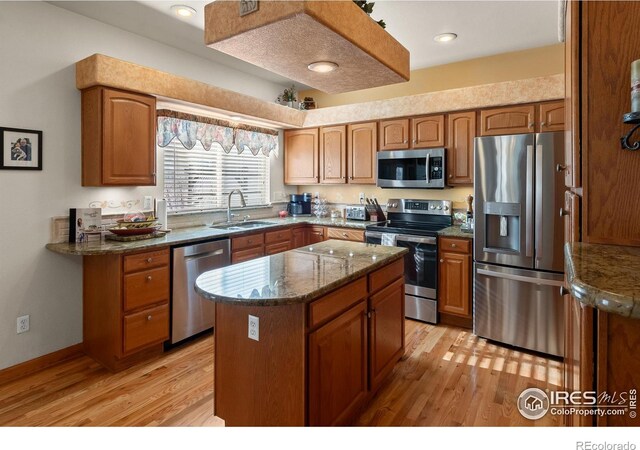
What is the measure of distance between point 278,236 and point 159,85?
1897 millimetres

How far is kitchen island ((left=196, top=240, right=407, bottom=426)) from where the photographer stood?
170cm

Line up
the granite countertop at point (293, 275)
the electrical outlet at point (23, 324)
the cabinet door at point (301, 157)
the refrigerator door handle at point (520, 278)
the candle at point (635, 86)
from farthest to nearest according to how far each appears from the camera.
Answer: the cabinet door at point (301, 157)
the refrigerator door handle at point (520, 278)
the electrical outlet at point (23, 324)
the granite countertop at point (293, 275)
the candle at point (635, 86)

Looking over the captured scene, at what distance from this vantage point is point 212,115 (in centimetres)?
401

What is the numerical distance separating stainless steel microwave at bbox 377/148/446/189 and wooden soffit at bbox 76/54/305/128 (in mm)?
1453

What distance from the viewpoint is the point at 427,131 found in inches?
160

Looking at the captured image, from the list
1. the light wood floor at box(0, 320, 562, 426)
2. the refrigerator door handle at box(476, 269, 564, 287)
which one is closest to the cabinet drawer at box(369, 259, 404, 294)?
the light wood floor at box(0, 320, 562, 426)

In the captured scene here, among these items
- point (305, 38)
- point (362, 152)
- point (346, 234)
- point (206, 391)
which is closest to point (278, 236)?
point (346, 234)

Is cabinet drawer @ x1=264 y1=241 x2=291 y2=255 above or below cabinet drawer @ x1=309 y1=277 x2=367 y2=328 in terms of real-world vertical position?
above

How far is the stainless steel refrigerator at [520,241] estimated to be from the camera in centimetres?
298

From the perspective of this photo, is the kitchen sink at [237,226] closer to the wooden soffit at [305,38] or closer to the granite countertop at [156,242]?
the granite countertop at [156,242]

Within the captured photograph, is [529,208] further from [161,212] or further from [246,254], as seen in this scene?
[161,212]

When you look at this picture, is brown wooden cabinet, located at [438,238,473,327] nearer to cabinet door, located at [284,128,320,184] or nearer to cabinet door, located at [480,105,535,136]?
cabinet door, located at [480,105,535,136]

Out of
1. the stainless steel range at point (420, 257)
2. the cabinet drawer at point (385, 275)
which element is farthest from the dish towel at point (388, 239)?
the cabinet drawer at point (385, 275)

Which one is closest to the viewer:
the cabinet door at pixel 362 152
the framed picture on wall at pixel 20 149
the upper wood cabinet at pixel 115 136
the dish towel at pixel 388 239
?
the framed picture on wall at pixel 20 149
